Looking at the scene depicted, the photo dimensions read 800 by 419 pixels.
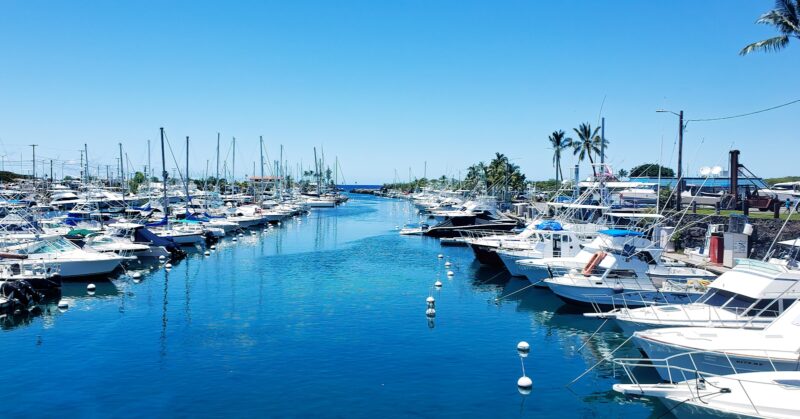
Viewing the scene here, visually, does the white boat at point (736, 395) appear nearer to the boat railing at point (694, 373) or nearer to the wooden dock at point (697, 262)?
the boat railing at point (694, 373)

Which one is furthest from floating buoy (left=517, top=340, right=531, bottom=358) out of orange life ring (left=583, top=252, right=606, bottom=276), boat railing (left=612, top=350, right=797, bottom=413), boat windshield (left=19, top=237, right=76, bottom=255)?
boat windshield (left=19, top=237, right=76, bottom=255)

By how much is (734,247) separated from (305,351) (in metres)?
32.1

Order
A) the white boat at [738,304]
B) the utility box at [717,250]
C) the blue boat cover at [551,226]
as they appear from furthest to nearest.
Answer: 1. the blue boat cover at [551,226]
2. the utility box at [717,250]
3. the white boat at [738,304]

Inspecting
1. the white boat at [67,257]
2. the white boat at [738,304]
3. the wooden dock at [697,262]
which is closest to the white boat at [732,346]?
the white boat at [738,304]

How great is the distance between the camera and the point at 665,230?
50.6 m

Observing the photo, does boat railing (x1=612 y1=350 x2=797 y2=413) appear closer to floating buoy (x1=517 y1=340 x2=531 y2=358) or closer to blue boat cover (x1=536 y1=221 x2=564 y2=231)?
floating buoy (x1=517 y1=340 x2=531 y2=358)

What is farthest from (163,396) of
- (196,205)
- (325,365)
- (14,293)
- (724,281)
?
(196,205)

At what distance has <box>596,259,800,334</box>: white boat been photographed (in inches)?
939

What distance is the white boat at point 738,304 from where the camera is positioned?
2384cm

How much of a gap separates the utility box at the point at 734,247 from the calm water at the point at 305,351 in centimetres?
1428

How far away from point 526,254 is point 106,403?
107ft

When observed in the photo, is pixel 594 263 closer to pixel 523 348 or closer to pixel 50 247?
pixel 523 348

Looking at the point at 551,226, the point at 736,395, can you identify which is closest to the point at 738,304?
the point at 736,395

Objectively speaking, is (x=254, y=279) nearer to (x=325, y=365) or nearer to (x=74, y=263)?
(x=74, y=263)
